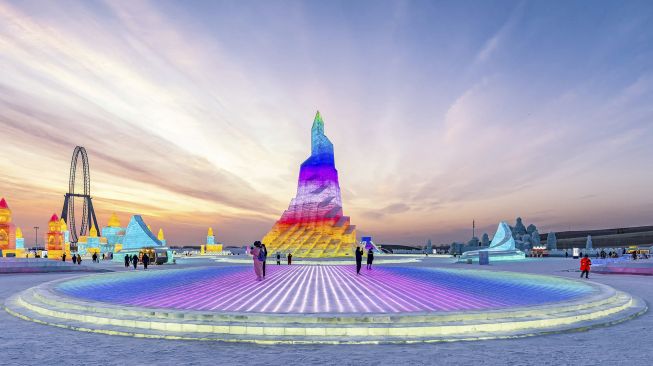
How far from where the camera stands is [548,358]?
6.52m

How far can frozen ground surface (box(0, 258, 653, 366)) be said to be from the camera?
251 inches

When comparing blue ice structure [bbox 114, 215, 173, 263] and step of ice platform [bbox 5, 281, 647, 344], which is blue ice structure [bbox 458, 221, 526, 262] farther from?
step of ice platform [bbox 5, 281, 647, 344]

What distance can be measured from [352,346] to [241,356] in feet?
6.37

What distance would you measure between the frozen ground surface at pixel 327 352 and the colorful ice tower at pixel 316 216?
4584cm

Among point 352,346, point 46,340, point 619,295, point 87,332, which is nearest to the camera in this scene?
point 352,346

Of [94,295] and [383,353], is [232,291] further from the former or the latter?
[383,353]

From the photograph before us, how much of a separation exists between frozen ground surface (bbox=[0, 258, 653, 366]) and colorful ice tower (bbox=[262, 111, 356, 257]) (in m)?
45.8

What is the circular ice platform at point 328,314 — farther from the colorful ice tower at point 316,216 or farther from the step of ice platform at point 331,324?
the colorful ice tower at point 316,216

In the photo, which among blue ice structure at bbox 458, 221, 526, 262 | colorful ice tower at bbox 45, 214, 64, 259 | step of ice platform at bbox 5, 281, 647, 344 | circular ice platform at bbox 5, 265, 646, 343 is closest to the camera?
step of ice platform at bbox 5, 281, 647, 344

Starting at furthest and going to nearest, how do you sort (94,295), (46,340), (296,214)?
(296,214) < (94,295) < (46,340)

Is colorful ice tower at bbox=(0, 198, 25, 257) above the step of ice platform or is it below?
above

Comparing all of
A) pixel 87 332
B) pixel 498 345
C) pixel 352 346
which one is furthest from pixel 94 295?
pixel 498 345

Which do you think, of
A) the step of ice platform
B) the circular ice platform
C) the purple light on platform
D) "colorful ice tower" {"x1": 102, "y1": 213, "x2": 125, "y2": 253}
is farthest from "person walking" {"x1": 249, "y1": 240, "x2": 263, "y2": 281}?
"colorful ice tower" {"x1": 102, "y1": 213, "x2": 125, "y2": 253}

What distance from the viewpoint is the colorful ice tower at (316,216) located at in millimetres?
55062
